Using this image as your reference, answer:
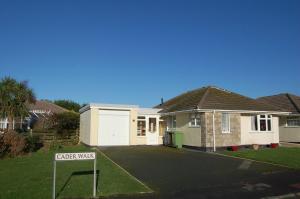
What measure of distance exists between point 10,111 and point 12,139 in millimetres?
12578

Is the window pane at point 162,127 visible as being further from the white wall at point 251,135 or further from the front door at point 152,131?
the white wall at point 251,135

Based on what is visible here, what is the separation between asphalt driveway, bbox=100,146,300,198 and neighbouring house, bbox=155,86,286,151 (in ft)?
17.3

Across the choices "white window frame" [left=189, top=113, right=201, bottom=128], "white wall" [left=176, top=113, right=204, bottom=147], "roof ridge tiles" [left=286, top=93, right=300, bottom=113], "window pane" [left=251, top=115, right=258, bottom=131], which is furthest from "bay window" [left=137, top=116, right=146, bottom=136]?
"roof ridge tiles" [left=286, top=93, right=300, bottom=113]

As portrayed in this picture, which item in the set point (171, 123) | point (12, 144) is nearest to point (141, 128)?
point (171, 123)

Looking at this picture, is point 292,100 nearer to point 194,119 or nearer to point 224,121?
point 224,121

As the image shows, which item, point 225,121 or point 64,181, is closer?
point 64,181

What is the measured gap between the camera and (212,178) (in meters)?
10.8

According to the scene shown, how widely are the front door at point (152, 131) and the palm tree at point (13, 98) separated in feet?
39.0

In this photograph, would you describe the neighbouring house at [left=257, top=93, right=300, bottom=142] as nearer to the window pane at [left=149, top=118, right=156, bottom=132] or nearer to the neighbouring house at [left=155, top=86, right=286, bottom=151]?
the neighbouring house at [left=155, top=86, right=286, bottom=151]

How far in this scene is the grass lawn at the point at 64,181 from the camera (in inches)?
323

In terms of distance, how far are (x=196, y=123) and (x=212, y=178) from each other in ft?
34.6

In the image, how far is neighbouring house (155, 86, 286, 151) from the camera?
2014 cm

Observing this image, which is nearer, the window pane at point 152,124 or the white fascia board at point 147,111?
the white fascia board at point 147,111

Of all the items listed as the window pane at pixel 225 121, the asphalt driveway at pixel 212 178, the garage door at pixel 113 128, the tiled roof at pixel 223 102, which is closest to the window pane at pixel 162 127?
the tiled roof at pixel 223 102
